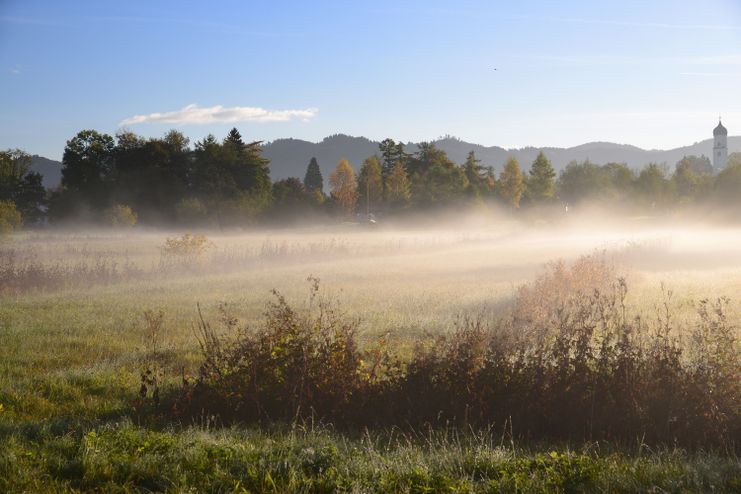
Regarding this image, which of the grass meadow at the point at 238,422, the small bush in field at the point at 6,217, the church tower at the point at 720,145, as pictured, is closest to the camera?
the grass meadow at the point at 238,422

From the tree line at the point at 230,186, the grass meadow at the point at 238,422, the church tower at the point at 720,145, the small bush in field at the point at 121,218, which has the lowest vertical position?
the grass meadow at the point at 238,422

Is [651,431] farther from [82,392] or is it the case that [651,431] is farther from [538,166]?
[538,166]

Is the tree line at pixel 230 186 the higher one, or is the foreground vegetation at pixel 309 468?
the tree line at pixel 230 186

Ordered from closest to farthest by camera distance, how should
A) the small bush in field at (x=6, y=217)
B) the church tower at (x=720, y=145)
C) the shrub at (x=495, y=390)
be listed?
the shrub at (x=495, y=390) → the small bush in field at (x=6, y=217) → the church tower at (x=720, y=145)

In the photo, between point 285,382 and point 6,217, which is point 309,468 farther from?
point 6,217

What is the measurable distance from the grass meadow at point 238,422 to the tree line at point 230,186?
805 inches

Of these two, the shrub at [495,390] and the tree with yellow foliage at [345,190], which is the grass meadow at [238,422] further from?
the tree with yellow foliage at [345,190]

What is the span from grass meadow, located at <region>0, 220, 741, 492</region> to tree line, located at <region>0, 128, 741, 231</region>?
20.5 m

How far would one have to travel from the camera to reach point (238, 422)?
Result: 7512 mm

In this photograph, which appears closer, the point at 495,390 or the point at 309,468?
the point at 309,468

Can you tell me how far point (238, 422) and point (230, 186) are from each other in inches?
2023

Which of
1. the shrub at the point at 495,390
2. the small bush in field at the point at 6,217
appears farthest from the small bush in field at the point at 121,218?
the shrub at the point at 495,390

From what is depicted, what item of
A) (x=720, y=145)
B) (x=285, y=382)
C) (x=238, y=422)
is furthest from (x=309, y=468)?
(x=720, y=145)

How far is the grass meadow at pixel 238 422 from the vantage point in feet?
17.6
